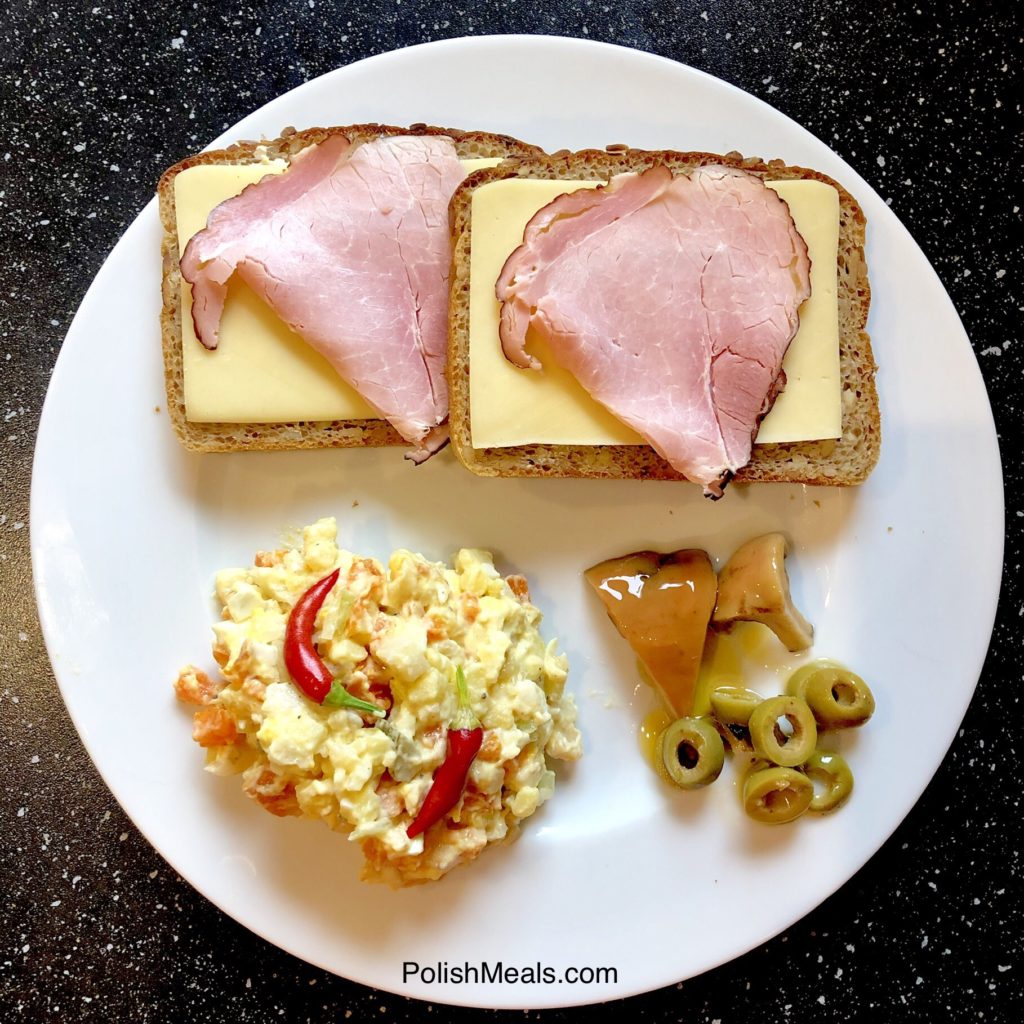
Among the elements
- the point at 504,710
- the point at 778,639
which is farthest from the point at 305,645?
the point at 778,639

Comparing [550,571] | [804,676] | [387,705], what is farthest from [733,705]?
[387,705]

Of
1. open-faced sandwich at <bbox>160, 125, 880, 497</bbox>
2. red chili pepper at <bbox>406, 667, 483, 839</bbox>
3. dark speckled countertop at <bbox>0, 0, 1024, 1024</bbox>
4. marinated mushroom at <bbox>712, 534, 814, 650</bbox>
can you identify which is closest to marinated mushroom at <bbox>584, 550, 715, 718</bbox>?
marinated mushroom at <bbox>712, 534, 814, 650</bbox>

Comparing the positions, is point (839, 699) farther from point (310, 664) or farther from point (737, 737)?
point (310, 664)

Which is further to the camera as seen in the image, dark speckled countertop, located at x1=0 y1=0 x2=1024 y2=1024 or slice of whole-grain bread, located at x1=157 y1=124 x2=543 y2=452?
dark speckled countertop, located at x1=0 y1=0 x2=1024 y2=1024

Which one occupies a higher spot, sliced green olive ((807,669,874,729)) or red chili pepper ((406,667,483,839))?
sliced green olive ((807,669,874,729))

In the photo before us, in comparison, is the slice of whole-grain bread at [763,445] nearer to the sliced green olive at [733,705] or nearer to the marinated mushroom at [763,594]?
the marinated mushroom at [763,594]

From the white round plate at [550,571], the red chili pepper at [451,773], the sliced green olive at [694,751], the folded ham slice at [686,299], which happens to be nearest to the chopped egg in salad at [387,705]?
the red chili pepper at [451,773]

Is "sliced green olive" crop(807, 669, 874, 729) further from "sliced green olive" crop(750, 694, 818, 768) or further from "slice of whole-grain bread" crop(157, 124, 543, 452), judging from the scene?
"slice of whole-grain bread" crop(157, 124, 543, 452)

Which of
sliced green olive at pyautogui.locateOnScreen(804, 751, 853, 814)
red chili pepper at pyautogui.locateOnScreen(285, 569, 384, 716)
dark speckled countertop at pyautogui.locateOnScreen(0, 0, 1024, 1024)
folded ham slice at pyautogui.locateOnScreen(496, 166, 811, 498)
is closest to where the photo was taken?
red chili pepper at pyautogui.locateOnScreen(285, 569, 384, 716)
